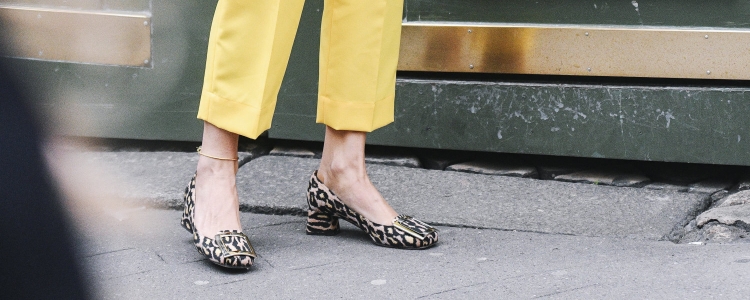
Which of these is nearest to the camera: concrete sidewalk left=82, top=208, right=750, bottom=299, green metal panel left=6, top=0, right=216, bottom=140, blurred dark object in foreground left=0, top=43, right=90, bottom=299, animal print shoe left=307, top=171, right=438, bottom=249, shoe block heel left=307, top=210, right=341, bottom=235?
blurred dark object in foreground left=0, top=43, right=90, bottom=299

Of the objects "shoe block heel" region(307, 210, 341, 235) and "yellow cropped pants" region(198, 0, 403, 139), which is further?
"shoe block heel" region(307, 210, 341, 235)

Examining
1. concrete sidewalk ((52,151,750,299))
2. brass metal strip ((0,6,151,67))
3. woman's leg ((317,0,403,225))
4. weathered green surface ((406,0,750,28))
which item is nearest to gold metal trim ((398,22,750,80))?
weathered green surface ((406,0,750,28))

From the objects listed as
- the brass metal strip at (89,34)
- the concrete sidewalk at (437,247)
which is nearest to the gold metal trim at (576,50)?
the concrete sidewalk at (437,247)

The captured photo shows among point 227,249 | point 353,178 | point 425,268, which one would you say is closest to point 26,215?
point 227,249

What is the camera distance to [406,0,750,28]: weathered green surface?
7.45 feet

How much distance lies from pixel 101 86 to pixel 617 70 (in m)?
1.57

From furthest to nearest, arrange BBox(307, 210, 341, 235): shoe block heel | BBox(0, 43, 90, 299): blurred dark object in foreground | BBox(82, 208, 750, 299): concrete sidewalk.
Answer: BBox(307, 210, 341, 235): shoe block heel → BBox(82, 208, 750, 299): concrete sidewalk → BBox(0, 43, 90, 299): blurred dark object in foreground

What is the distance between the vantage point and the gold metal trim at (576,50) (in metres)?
2.28

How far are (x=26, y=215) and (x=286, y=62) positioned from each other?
1.19 meters

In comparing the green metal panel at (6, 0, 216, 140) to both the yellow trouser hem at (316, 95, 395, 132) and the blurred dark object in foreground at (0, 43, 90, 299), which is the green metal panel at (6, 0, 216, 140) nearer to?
the yellow trouser hem at (316, 95, 395, 132)

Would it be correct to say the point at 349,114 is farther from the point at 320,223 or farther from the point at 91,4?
the point at 91,4

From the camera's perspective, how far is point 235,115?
5.59 feet

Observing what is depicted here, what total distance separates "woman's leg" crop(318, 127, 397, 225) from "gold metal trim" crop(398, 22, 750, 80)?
0.63 meters

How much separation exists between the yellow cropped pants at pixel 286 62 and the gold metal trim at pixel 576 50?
0.57 metres
